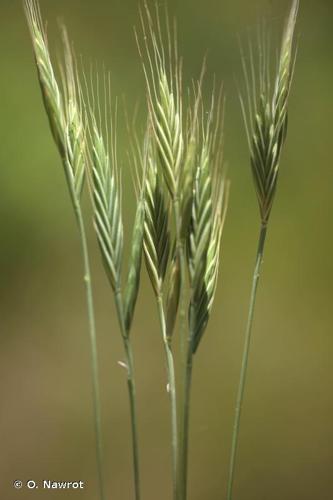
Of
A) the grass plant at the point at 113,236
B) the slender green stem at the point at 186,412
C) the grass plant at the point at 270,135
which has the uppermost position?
the grass plant at the point at 270,135

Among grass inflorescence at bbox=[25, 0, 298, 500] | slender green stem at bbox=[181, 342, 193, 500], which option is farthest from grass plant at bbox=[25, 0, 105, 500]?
slender green stem at bbox=[181, 342, 193, 500]

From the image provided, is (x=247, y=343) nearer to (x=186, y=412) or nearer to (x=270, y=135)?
(x=186, y=412)

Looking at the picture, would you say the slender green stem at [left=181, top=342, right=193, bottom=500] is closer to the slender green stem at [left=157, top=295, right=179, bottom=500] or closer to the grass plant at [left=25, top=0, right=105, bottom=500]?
the slender green stem at [left=157, top=295, right=179, bottom=500]

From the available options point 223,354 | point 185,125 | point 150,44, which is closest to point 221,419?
point 223,354

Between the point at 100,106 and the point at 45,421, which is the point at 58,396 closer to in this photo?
the point at 45,421

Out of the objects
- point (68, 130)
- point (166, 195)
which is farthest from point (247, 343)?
point (68, 130)

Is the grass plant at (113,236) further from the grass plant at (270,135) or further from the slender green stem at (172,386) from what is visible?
the grass plant at (270,135)

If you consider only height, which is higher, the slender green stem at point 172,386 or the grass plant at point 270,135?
the grass plant at point 270,135

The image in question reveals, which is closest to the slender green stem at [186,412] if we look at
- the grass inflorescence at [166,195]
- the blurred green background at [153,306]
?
the grass inflorescence at [166,195]
